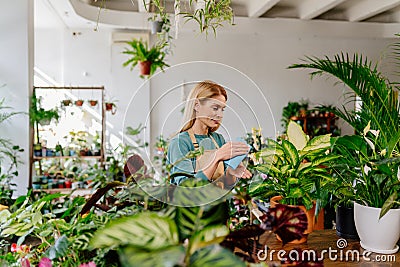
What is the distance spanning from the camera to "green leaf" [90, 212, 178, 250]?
67 centimetres

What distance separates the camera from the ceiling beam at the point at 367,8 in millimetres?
5816

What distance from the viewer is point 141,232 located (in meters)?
0.68

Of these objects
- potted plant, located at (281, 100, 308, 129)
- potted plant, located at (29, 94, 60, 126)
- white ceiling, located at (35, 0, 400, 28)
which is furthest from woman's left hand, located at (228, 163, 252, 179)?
potted plant, located at (281, 100, 308, 129)

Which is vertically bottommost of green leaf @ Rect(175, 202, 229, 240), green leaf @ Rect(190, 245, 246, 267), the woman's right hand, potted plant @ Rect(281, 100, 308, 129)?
green leaf @ Rect(190, 245, 246, 267)

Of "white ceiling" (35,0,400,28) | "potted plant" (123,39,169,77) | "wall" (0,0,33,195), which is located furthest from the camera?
"potted plant" (123,39,169,77)

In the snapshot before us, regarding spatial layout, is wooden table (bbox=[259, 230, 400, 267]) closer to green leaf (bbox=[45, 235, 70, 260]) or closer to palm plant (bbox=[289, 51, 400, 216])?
palm plant (bbox=[289, 51, 400, 216])

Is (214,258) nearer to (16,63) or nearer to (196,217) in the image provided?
(196,217)

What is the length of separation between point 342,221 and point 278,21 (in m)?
5.99

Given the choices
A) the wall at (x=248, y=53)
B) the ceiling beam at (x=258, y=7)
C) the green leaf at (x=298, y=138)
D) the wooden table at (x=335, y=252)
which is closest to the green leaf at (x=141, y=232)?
the wooden table at (x=335, y=252)

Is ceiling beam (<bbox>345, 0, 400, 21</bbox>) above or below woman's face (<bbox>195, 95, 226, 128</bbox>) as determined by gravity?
above

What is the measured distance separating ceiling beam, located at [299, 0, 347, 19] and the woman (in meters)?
5.07

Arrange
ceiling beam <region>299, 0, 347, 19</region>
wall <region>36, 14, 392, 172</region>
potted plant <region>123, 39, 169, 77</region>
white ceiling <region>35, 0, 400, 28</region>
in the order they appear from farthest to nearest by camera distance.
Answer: wall <region>36, 14, 392, 172</region> < potted plant <region>123, 39, 169, 77</region> < ceiling beam <region>299, 0, 347, 19</region> < white ceiling <region>35, 0, 400, 28</region>

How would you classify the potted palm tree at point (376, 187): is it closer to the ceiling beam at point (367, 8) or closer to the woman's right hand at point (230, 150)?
the woman's right hand at point (230, 150)

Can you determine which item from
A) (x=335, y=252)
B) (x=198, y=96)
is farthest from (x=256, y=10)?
(x=198, y=96)
